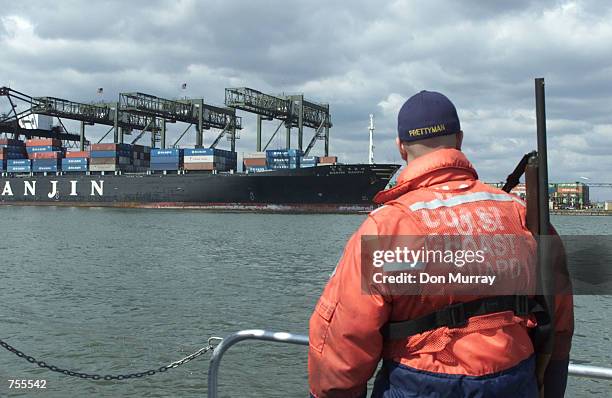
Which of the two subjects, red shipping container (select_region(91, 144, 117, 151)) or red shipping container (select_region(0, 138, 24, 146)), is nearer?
red shipping container (select_region(91, 144, 117, 151))

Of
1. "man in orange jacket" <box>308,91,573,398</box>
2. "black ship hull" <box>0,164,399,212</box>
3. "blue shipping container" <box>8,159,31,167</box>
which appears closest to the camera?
"man in orange jacket" <box>308,91,573,398</box>

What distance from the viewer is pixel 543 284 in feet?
6.17

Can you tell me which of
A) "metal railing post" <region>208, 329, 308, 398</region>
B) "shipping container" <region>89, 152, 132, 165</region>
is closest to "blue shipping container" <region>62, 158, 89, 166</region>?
"shipping container" <region>89, 152, 132, 165</region>

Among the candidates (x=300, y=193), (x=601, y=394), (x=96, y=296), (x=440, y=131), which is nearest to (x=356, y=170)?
(x=300, y=193)

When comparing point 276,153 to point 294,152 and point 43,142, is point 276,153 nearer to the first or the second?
point 294,152

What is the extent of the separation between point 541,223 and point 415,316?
563 mm

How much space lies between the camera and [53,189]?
63.1m

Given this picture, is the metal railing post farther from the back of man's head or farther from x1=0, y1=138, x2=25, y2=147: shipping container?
x1=0, y1=138, x2=25, y2=147: shipping container

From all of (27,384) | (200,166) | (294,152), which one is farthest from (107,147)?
(27,384)

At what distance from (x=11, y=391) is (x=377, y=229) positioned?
649 cm

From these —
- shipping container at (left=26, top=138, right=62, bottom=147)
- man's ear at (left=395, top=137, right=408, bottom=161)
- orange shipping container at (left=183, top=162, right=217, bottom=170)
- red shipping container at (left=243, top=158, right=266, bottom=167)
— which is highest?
shipping container at (left=26, top=138, right=62, bottom=147)

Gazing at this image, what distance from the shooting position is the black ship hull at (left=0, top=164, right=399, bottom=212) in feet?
172

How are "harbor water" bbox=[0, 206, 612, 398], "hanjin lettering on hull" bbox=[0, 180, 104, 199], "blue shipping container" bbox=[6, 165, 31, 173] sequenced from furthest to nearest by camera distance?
"blue shipping container" bbox=[6, 165, 31, 173] < "hanjin lettering on hull" bbox=[0, 180, 104, 199] < "harbor water" bbox=[0, 206, 612, 398]

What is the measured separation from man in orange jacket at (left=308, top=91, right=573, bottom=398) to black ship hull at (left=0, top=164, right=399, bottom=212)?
50135 mm
